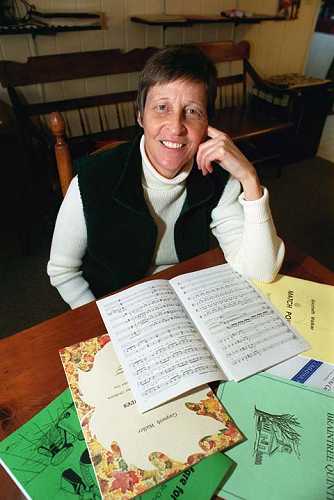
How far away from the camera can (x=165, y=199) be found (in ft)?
3.33

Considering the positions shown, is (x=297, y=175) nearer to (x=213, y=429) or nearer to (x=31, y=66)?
(x=31, y=66)

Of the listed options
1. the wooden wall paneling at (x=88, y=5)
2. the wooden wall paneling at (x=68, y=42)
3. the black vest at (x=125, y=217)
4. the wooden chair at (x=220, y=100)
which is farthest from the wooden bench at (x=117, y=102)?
the black vest at (x=125, y=217)

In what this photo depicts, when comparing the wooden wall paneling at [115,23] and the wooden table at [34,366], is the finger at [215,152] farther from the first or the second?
the wooden wall paneling at [115,23]

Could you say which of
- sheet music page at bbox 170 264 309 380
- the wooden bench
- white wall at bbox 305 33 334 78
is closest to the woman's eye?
sheet music page at bbox 170 264 309 380

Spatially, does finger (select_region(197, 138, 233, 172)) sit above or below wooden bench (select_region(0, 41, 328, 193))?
above

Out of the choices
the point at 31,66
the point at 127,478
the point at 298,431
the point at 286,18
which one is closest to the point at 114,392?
the point at 127,478

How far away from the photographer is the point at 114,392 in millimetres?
582

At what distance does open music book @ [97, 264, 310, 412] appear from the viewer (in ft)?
1.94

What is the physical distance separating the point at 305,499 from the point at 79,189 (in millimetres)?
766

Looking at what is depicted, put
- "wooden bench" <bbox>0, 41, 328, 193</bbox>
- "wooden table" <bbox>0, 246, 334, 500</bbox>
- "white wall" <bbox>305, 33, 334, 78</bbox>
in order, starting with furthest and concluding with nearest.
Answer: "white wall" <bbox>305, 33, 334, 78</bbox>, "wooden bench" <bbox>0, 41, 328, 193</bbox>, "wooden table" <bbox>0, 246, 334, 500</bbox>

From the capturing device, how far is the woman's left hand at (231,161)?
90cm

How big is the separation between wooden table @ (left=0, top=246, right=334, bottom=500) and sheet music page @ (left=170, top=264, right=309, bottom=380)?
0.21 m

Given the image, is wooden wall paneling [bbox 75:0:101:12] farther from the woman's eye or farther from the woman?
the woman's eye

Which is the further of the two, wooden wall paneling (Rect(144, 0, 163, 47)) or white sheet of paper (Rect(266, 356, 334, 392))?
wooden wall paneling (Rect(144, 0, 163, 47))
